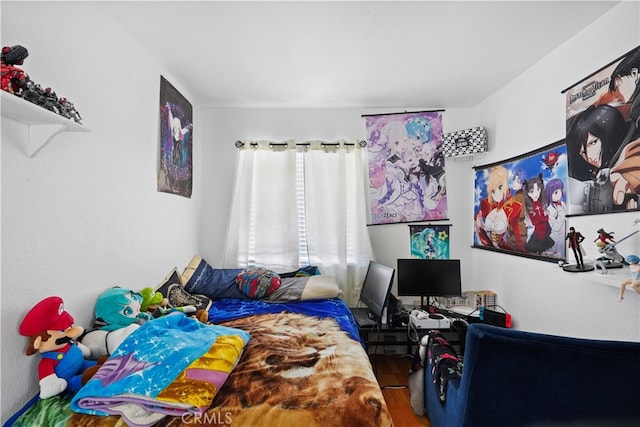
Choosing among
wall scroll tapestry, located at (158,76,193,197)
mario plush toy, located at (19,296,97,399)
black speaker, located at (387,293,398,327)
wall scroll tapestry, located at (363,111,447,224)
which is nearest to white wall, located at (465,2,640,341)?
wall scroll tapestry, located at (363,111,447,224)

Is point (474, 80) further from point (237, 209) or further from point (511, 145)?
point (237, 209)

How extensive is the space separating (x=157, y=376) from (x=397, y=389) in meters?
1.97

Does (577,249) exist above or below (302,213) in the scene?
below

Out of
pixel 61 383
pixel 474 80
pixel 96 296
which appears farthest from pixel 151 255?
pixel 474 80

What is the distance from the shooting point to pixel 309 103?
9.88 feet

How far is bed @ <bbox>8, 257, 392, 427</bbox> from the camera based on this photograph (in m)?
1.05

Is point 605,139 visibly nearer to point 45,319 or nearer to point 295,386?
point 295,386

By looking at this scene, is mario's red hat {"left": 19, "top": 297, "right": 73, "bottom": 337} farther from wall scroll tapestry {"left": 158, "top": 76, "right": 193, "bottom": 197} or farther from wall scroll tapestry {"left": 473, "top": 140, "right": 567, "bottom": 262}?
wall scroll tapestry {"left": 473, "top": 140, "right": 567, "bottom": 262}

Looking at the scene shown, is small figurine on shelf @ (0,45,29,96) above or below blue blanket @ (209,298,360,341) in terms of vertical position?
above

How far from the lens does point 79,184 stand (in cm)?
144

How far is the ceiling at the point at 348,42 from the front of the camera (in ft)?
5.31

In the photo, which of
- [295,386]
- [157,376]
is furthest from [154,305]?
[295,386]

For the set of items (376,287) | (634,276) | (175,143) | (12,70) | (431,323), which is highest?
(175,143)

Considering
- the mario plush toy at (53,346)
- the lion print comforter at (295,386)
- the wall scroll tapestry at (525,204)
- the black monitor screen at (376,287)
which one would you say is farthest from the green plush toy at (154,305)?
the wall scroll tapestry at (525,204)
